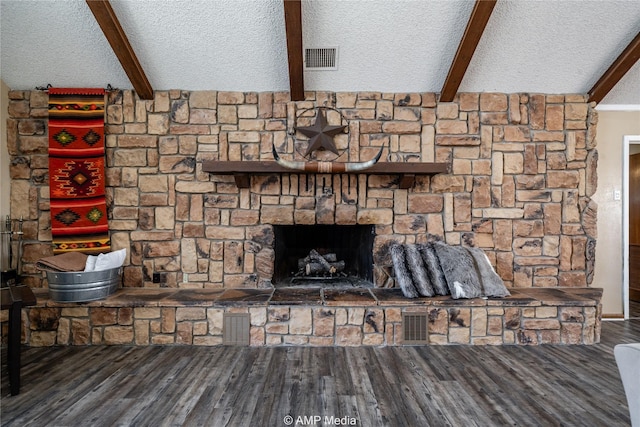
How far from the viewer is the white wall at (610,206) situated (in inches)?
116

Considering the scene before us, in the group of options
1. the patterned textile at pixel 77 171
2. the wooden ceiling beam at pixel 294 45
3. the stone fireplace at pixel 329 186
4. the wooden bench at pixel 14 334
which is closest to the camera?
the wooden bench at pixel 14 334

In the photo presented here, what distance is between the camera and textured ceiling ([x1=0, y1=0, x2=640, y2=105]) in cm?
211

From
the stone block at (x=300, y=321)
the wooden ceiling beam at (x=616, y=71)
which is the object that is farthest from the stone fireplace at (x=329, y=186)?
the stone block at (x=300, y=321)

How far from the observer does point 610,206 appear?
2.96 m

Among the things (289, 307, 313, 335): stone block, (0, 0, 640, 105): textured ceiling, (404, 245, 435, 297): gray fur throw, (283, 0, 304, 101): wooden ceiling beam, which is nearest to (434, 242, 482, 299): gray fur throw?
(404, 245, 435, 297): gray fur throw

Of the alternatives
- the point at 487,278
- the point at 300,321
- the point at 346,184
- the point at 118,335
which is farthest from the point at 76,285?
the point at 487,278

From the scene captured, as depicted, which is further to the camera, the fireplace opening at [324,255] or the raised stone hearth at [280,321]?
the fireplace opening at [324,255]

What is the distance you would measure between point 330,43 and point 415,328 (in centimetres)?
235

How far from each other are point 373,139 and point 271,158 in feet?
3.17

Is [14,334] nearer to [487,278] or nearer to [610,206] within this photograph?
[487,278]

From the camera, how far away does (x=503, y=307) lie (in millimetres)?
2338

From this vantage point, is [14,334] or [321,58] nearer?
[14,334]

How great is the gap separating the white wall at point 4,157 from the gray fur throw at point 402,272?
11.2 feet

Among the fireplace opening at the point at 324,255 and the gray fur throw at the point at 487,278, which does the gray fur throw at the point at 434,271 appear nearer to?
the gray fur throw at the point at 487,278
